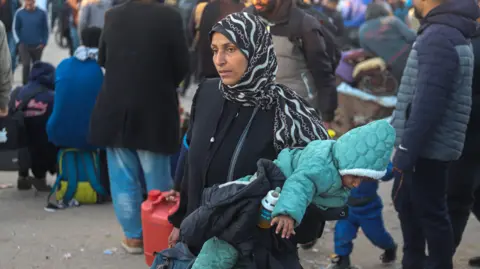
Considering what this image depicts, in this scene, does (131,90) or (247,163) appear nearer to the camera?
(247,163)

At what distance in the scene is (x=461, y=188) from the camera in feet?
14.9

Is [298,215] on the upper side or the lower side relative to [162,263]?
upper

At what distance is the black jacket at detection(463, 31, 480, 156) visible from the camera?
4367 mm

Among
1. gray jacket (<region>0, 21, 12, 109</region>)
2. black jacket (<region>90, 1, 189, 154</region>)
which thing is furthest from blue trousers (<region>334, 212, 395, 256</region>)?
gray jacket (<region>0, 21, 12, 109</region>)

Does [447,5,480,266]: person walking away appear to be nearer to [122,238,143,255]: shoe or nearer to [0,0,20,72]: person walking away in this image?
[122,238,143,255]: shoe

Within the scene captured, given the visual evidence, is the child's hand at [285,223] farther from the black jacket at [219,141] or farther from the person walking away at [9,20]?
the person walking away at [9,20]

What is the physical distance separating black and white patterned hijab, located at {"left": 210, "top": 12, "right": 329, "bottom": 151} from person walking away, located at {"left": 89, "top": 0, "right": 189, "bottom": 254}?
6.13 feet

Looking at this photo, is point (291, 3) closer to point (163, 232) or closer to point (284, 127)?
point (163, 232)

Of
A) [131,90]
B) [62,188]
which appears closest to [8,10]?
[62,188]

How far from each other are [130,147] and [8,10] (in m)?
8.13

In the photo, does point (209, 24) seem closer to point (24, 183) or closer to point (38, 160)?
point (38, 160)

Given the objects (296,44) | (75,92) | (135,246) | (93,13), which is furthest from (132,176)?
(93,13)

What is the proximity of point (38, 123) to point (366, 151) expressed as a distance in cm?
445

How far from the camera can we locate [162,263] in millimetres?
3086
